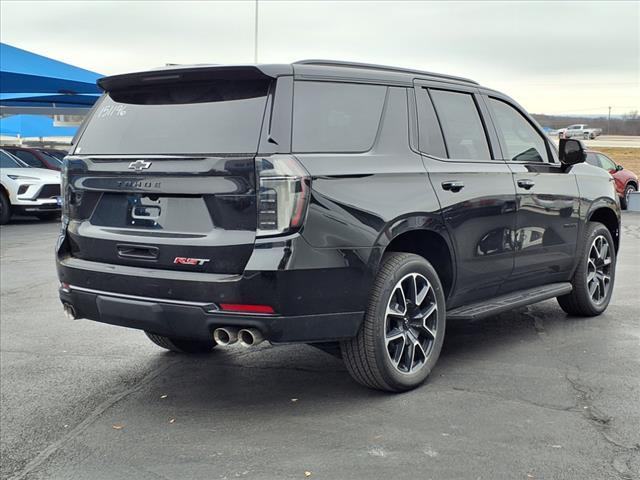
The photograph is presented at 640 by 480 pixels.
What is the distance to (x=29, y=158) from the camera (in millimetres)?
17219

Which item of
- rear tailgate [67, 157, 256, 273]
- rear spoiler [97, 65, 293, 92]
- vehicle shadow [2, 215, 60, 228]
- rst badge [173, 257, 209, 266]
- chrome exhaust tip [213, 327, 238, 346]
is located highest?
rear spoiler [97, 65, 293, 92]

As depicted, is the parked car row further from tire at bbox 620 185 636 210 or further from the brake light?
tire at bbox 620 185 636 210

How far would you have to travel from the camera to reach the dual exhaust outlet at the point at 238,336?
3695mm

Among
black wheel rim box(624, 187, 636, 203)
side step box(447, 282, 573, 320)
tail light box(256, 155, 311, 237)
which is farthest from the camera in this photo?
black wheel rim box(624, 187, 636, 203)

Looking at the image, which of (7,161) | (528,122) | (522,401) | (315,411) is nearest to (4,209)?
(7,161)

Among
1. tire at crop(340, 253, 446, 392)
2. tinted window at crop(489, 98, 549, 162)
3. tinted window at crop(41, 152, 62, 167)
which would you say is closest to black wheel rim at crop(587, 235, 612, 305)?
tinted window at crop(489, 98, 549, 162)

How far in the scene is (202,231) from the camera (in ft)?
12.3

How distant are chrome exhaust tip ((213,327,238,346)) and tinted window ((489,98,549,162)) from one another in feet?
8.33

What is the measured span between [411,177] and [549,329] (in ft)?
7.67

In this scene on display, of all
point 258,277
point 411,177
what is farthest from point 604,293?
point 258,277

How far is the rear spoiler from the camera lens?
3.84 meters

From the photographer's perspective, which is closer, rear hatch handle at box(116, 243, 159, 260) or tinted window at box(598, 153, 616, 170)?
rear hatch handle at box(116, 243, 159, 260)

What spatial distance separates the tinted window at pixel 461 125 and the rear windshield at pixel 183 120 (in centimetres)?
141

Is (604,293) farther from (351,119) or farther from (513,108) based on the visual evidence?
(351,119)
